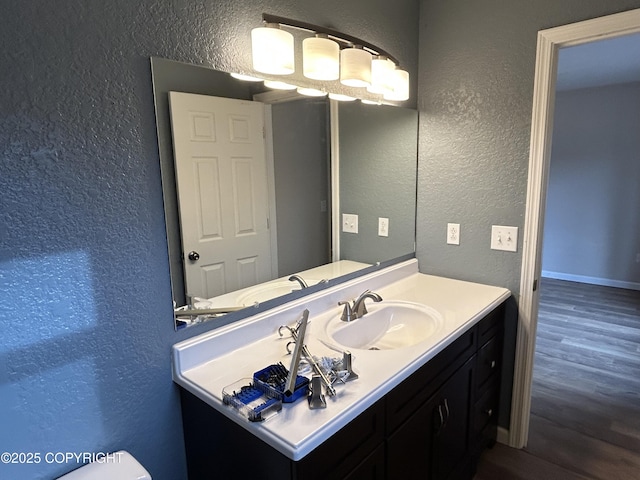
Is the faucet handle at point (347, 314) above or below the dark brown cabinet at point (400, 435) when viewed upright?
above

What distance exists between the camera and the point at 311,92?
5.38 feet

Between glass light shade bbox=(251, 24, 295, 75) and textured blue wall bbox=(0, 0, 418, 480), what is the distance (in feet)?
0.33

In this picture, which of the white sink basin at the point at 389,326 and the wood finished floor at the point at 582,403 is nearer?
the white sink basin at the point at 389,326

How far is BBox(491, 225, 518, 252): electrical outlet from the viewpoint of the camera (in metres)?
1.98

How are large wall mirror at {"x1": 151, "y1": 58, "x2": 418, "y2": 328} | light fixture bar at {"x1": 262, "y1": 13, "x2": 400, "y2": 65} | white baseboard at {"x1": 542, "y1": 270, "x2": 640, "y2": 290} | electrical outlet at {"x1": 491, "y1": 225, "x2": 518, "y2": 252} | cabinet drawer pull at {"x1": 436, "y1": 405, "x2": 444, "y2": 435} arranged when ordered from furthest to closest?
white baseboard at {"x1": 542, "y1": 270, "x2": 640, "y2": 290} < electrical outlet at {"x1": 491, "y1": 225, "x2": 518, "y2": 252} < cabinet drawer pull at {"x1": 436, "y1": 405, "x2": 444, "y2": 435} < light fixture bar at {"x1": 262, "y1": 13, "x2": 400, "y2": 65} < large wall mirror at {"x1": 151, "y1": 58, "x2": 418, "y2": 328}

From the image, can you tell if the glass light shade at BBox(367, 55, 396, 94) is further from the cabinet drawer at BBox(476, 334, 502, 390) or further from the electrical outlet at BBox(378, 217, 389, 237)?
the cabinet drawer at BBox(476, 334, 502, 390)

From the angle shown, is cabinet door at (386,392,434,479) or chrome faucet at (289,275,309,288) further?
chrome faucet at (289,275,309,288)

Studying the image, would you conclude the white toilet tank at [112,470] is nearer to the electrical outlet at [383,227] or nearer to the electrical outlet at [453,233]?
the electrical outlet at [383,227]

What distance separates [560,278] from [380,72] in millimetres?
4720

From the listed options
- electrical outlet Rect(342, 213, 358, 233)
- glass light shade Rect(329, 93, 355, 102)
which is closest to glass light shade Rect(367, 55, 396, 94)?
glass light shade Rect(329, 93, 355, 102)

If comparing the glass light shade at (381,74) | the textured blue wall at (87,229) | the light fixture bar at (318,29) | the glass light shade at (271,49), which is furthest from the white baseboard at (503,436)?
the glass light shade at (271,49)

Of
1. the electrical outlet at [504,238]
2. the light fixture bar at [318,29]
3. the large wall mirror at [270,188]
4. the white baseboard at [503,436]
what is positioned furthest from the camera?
the white baseboard at [503,436]

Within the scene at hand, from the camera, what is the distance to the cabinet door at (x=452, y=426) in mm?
1505

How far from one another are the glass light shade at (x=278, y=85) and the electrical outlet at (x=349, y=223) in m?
0.70
